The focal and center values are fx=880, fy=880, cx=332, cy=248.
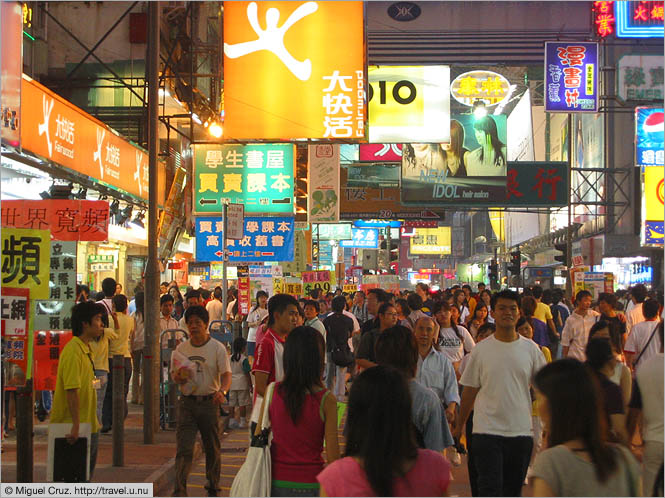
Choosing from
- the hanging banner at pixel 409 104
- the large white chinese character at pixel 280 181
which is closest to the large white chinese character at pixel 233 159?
the large white chinese character at pixel 280 181

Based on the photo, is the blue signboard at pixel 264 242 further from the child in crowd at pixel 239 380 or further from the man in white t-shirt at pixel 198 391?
the man in white t-shirt at pixel 198 391

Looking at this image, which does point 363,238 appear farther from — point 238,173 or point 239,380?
point 239,380

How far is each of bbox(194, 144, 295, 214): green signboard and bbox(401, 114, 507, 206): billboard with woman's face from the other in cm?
859

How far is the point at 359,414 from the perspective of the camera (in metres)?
3.40

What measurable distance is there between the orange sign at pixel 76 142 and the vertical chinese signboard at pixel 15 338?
3653 millimetres

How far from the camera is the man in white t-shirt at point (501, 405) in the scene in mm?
6035

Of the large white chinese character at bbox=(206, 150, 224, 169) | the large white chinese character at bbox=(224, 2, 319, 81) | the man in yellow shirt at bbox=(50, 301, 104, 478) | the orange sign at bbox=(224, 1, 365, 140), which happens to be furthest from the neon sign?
the man in yellow shirt at bbox=(50, 301, 104, 478)

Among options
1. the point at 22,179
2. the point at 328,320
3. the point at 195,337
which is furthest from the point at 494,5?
the point at 195,337

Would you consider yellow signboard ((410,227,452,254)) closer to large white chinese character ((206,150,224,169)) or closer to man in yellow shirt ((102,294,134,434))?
large white chinese character ((206,150,224,169))

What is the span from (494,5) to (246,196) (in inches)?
431

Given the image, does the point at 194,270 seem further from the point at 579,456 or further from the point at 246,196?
the point at 579,456

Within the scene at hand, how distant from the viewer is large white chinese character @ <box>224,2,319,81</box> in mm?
10727

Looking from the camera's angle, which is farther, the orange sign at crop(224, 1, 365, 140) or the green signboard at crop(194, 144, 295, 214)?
the green signboard at crop(194, 144, 295, 214)

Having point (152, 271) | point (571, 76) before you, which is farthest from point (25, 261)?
point (571, 76)
